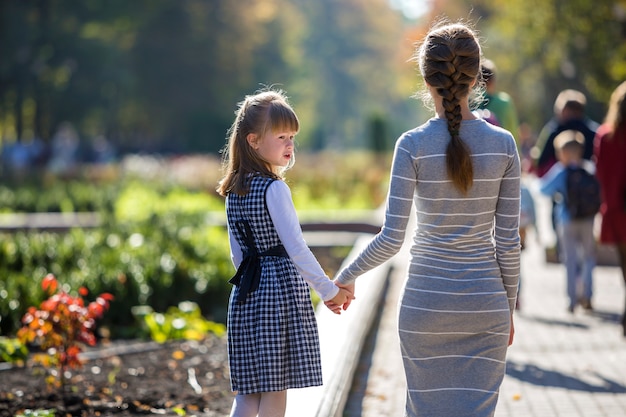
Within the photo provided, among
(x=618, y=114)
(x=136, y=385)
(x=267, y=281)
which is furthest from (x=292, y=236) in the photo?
(x=618, y=114)

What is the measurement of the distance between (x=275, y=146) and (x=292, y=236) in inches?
13.4

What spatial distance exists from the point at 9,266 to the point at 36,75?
26117 millimetres

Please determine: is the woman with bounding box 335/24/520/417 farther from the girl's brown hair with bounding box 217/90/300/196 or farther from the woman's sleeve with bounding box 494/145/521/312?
the girl's brown hair with bounding box 217/90/300/196

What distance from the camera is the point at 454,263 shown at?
365cm

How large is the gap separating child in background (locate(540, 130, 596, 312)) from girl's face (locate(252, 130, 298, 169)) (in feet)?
17.5

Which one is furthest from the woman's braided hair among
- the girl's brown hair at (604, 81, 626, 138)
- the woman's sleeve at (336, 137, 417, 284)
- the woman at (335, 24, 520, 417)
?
the girl's brown hair at (604, 81, 626, 138)

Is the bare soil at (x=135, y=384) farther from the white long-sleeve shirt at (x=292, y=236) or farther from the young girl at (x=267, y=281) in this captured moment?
the white long-sleeve shirt at (x=292, y=236)

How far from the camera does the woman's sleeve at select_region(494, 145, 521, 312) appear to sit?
370 cm

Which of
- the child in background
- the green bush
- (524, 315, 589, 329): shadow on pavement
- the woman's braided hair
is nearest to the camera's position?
the woman's braided hair

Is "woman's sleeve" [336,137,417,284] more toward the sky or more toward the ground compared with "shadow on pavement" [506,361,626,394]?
more toward the sky

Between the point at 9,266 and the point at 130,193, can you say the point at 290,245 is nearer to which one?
the point at 9,266

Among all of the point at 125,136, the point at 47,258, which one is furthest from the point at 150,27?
the point at 47,258

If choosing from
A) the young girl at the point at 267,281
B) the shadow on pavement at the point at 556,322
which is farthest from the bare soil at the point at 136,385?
the shadow on pavement at the point at 556,322

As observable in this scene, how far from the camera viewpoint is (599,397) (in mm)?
6023
